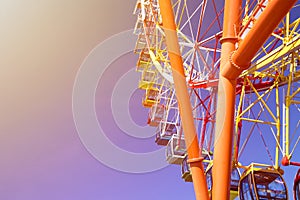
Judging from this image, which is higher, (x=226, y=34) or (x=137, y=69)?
(x=137, y=69)

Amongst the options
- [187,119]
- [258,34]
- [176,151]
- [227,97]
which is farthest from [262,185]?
[258,34]

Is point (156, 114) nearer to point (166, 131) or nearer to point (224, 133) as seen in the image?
point (166, 131)

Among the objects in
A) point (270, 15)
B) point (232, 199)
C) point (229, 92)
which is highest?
point (270, 15)

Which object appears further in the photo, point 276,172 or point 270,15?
point 276,172

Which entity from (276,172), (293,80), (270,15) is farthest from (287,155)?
(270,15)

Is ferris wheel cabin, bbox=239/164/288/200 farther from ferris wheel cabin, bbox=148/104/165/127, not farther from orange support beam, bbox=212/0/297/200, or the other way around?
ferris wheel cabin, bbox=148/104/165/127

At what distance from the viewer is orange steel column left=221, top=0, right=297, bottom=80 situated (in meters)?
6.68

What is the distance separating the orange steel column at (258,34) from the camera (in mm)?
6676

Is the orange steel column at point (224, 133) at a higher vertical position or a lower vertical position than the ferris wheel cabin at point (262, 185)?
higher

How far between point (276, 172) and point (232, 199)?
252 centimetres

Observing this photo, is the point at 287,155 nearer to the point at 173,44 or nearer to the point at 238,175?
the point at 238,175

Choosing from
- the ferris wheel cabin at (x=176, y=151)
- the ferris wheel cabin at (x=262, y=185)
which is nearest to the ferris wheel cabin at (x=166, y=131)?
the ferris wheel cabin at (x=176, y=151)

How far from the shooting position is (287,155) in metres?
14.8

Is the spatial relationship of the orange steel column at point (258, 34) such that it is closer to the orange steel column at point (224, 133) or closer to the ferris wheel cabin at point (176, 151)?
the orange steel column at point (224, 133)
